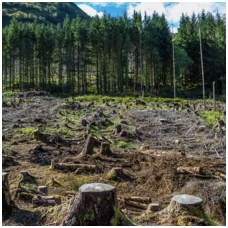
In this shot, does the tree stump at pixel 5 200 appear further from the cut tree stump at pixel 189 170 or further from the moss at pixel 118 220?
the cut tree stump at pixel 189 170

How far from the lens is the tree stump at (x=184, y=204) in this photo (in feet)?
12.1

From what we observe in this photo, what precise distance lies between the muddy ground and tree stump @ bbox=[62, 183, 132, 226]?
318 mm

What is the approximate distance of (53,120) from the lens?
14477 mm

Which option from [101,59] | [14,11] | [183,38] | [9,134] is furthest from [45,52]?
[14,11]

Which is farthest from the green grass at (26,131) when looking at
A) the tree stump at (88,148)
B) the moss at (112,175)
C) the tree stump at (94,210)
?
the tree stump at (94,210)

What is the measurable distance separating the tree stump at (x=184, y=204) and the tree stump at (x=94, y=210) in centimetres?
77

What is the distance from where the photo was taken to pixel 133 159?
8.29 metres

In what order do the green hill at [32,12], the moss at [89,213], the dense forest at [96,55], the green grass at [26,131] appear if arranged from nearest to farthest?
1. the moss at [89,213]
2. the green grass at [26,131]
3. the dense forest at [96,55]
4. the green hill at [32,12]

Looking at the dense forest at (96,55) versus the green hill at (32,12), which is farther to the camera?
the green hill at (32,12)

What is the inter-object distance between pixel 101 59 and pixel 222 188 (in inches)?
1374

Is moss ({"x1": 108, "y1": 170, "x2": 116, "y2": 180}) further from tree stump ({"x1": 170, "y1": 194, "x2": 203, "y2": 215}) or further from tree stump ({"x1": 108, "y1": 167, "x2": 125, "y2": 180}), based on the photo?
tree stump ({"x1": 170, "y1": 194, "x2": 203, "y2": 215})

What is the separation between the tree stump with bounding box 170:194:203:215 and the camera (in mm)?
3691

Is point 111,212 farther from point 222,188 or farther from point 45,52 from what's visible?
point 45,52

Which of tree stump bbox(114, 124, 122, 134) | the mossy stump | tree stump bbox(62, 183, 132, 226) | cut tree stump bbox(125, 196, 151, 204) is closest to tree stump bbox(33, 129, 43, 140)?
tree stump bbox(114, 124, 122, 134)
